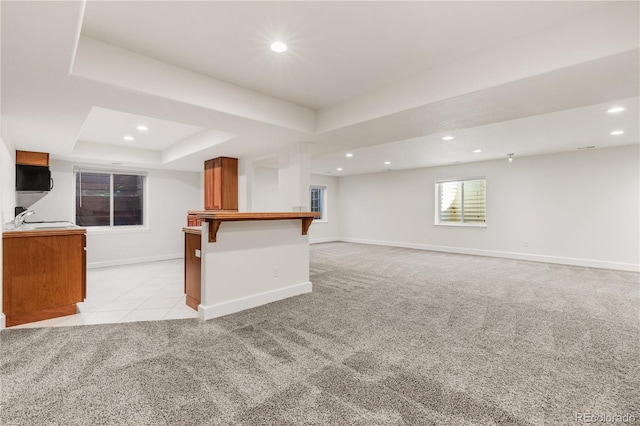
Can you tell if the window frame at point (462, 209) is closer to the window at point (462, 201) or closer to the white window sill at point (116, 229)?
the window at point (462, 201)

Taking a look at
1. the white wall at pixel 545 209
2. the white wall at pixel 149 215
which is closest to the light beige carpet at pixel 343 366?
the white wall at pixel 545 209

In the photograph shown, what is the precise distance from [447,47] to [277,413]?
2.97 m

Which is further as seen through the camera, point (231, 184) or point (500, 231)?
point (500, 231)

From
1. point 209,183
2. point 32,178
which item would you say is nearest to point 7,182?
point 32,178

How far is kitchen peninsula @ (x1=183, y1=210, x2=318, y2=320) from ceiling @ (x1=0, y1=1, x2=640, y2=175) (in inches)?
46.8

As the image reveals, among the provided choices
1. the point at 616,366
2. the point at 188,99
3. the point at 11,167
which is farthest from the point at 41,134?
the point at 616,366

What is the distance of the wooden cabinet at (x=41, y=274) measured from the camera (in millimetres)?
2922

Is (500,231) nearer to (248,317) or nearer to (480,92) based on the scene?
(480,92)

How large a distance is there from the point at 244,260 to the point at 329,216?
7242mm

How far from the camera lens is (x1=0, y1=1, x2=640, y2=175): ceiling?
1.98m

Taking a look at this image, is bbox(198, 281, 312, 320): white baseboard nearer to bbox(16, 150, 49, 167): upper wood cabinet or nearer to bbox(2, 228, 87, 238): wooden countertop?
bbox(2, 228, 87, 238): wooden countertop

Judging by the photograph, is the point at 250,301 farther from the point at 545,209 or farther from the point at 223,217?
the point at 545,209

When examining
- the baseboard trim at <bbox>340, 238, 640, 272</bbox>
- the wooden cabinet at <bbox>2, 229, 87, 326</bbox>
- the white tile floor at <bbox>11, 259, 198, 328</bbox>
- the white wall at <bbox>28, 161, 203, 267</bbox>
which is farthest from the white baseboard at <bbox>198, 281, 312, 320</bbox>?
the baseboard trim at <bbox>340, 238, 640, 272</bbox>

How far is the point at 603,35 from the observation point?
2012mm
